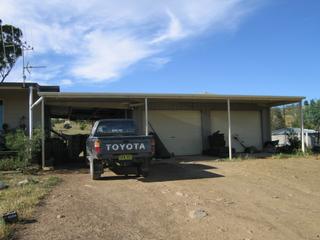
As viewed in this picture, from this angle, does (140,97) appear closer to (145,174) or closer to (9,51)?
(145,174)

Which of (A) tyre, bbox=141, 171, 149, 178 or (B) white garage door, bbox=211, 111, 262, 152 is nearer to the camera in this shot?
(A) tyre, bbox=141, 171, 149, 178

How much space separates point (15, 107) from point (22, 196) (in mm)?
10653

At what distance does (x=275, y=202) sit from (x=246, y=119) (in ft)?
50.5

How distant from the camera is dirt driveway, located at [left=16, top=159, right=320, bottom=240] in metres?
7.58

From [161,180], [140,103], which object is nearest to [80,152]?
[140,103]

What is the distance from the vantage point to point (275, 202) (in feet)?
34.2

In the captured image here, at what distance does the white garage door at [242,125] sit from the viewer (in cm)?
2469

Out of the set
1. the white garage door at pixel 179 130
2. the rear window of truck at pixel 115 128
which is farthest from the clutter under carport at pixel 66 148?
the rear window of truck at pixel 115 128

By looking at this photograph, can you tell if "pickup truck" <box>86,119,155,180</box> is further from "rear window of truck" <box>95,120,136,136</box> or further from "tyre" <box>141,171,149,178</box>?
"rear window of truck" <box>95,120,136,136</box>

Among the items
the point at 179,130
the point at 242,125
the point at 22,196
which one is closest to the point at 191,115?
the point at 179,130

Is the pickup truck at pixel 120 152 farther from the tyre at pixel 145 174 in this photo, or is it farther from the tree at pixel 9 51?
the tree at pixel 9 51

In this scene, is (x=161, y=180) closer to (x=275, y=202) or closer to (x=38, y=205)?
(x=275, y=202)

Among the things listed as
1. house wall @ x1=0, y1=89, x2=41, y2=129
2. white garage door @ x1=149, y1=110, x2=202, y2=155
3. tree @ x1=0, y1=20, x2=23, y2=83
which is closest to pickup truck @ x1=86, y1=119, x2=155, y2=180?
house wall @ x1=0, y1=89, x2=41, y2=129

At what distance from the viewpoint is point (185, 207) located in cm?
948
